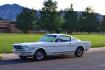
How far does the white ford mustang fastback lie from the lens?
18.8 metres

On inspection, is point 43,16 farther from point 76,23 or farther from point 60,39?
point 60,39

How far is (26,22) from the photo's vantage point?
320ft

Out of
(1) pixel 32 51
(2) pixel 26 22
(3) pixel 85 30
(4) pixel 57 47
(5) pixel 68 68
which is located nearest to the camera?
(5) pixel 68 68

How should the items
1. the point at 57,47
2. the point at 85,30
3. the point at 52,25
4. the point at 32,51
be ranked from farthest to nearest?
1. the point at 85,30
2. the point at 52,25
3. the point at 57,47
4. the point at 32,51

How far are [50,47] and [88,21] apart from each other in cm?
8709

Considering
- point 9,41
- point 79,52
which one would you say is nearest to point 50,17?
point 9,41

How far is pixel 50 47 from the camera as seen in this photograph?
1977cm

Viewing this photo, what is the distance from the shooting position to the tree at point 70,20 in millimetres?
100912

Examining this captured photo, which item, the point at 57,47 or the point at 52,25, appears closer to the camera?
the point at 57,47

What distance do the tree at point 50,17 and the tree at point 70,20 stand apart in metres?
10.3

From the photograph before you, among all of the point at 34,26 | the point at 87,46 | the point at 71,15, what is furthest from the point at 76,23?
the point at 87,46

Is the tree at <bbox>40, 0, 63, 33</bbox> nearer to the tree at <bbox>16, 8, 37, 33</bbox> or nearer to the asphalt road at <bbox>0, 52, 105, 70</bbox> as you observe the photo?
the tree at <bbox>16, 8, 37, 33</bbox>

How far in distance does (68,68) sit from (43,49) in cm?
419

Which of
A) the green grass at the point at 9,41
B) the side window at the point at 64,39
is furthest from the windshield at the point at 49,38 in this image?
the green grass at the point at 9,41
